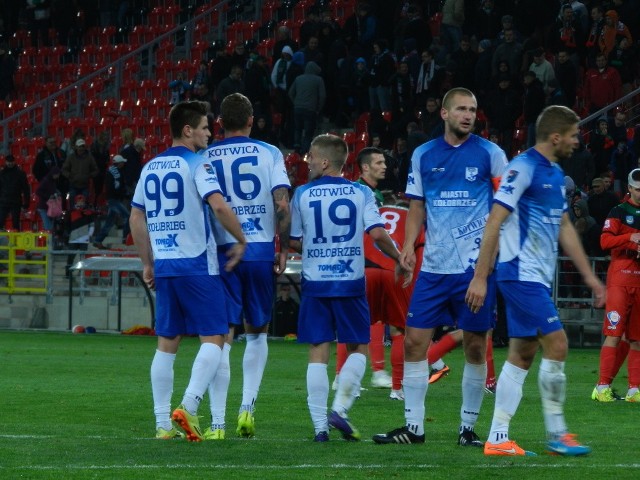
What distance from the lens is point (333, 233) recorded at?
959 centimetres

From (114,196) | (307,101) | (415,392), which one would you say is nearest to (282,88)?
(307,101)

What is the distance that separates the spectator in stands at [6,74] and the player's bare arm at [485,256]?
2760cm

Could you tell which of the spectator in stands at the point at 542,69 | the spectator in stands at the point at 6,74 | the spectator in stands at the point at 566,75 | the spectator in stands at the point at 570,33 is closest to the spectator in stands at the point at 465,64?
the spectator in stands at the point at 542,69

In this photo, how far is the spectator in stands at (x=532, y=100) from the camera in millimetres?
22781

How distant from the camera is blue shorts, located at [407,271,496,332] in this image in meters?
9.04

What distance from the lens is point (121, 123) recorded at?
104 feet

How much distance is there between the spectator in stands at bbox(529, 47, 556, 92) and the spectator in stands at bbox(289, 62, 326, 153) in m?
4.53

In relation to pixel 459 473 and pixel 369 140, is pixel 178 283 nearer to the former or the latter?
pixel 459 473

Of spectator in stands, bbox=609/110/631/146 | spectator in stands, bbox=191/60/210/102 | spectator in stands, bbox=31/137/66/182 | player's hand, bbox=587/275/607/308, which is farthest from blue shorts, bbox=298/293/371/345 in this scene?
spectator in stands, bbox=31/137/66/182

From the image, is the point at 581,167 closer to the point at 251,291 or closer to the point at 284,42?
the point at 284,42

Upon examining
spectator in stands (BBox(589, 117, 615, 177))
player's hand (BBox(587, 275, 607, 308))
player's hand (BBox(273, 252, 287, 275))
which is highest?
spectator in stands (BBox(589, 117, 615, 177))

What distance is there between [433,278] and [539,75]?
14654 millimetres

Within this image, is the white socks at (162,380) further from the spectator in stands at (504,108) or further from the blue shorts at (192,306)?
the spectator in stands at (504,108)

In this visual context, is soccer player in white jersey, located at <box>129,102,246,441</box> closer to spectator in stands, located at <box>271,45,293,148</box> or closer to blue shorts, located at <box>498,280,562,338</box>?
blue shorts, located at <box>498,280,562,338</box>
